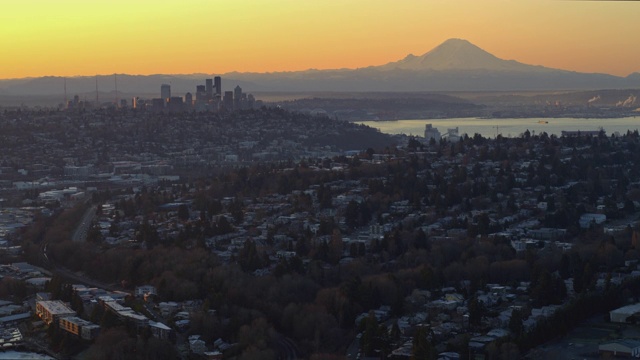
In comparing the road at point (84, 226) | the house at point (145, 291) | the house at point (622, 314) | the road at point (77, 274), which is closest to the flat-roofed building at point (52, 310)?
the house at point (145, 291)

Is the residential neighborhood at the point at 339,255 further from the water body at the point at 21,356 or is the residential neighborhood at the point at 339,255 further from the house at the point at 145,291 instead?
the water body at the point at 21,356

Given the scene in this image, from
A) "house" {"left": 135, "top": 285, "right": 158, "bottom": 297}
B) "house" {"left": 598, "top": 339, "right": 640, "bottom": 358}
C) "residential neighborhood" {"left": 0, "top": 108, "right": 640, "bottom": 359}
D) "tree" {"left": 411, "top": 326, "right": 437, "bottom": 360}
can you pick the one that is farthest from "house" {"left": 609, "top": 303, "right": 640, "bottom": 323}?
"house" {"left": 135, "top": 285, "right": 158, "bottom": 297}

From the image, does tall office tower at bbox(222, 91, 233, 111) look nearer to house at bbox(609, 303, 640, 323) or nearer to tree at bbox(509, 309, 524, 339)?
house at bbox(609, 303, 640, 323)

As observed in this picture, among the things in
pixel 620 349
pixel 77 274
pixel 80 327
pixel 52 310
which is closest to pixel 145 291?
pixel 52 310

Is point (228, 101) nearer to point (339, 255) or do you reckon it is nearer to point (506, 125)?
point (506, 125)

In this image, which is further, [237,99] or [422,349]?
[237,99]

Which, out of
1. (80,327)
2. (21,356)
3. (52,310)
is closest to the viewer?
(21,356)

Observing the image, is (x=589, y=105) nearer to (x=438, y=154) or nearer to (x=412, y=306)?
(x=438, y=154)
